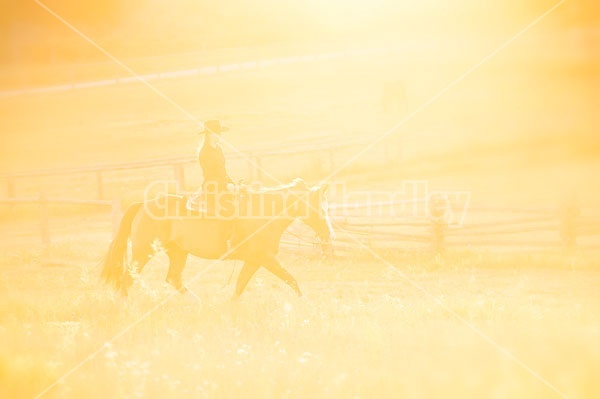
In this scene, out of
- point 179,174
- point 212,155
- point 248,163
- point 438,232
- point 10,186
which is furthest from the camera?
point 248,163

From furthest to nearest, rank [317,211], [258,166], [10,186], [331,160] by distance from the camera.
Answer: [331,160], [258,166], [10,186], [317,211]

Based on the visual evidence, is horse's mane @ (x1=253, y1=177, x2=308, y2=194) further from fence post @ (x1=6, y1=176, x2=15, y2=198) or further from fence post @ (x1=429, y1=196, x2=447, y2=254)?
fence post @ (x1=6, y1=176, x2=15, y2=198)

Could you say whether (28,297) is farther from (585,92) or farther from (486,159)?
(585,92)

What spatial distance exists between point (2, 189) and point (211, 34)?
2590 centimetres

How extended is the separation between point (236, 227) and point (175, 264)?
121 cm

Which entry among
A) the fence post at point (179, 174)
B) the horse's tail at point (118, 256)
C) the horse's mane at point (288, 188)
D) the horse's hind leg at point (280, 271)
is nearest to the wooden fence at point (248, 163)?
the fence post at point (179, 174)

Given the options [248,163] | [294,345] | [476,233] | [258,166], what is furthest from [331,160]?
[294,345]

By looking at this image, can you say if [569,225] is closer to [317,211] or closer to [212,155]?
[317,211]

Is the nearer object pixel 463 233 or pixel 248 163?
pixel 463 233

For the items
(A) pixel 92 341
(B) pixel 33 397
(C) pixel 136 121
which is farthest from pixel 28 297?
(C) pixel 136 121

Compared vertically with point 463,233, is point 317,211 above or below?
above

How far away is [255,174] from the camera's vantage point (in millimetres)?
24250

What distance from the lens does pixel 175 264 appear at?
10727 mm

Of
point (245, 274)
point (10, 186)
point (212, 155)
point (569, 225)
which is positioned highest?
point (212, 155)
